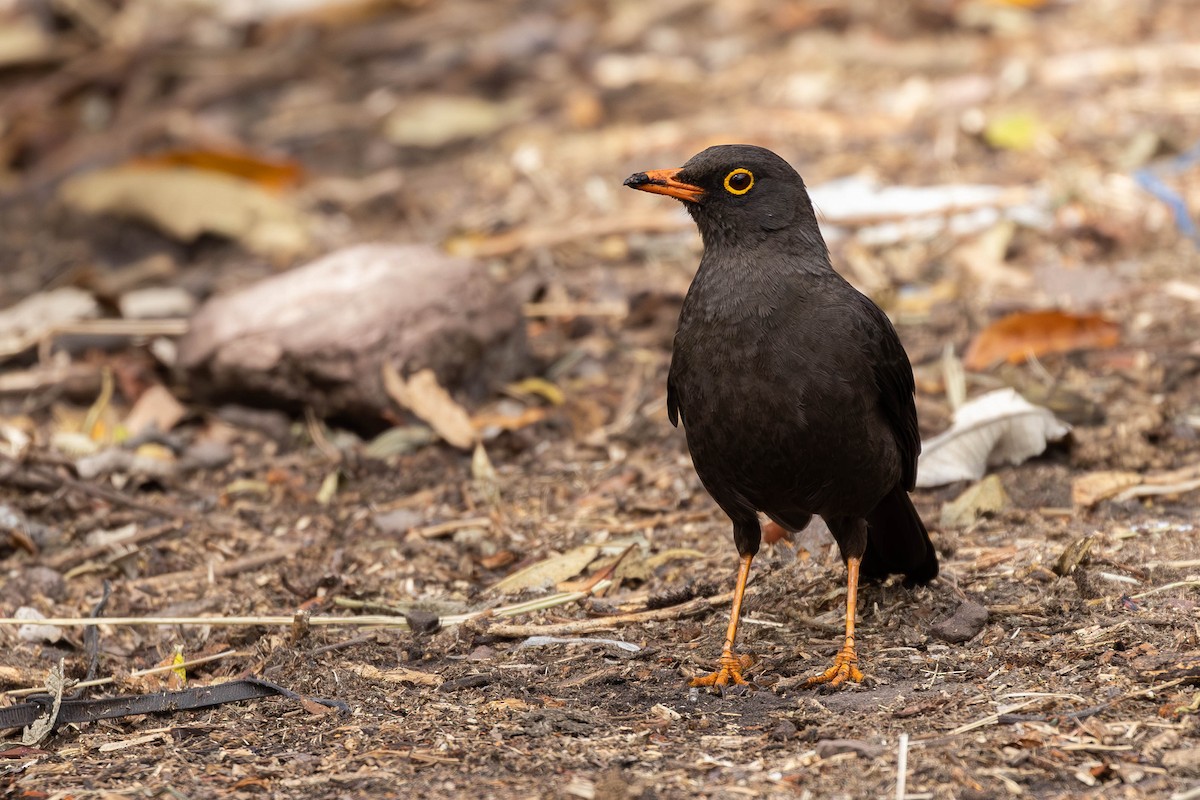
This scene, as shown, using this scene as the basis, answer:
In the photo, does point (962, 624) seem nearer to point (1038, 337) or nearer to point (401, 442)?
point (1038, 337)

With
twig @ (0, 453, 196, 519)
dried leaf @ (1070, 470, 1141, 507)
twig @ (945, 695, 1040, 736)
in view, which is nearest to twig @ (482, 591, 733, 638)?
twig @ (0, 453, 196, 519)

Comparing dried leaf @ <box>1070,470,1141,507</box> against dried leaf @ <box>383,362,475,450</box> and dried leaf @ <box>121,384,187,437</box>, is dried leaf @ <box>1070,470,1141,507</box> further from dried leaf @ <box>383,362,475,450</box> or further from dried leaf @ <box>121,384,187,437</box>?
dried leaf @ <box>121,384,187,437</box>

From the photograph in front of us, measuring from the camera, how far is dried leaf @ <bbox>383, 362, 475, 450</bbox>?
24.1 feet

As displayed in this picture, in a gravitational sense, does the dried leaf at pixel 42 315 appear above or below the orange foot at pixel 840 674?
above

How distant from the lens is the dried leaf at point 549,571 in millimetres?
6105

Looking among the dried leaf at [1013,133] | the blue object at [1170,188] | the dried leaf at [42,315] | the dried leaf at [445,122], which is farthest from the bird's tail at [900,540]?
the dried leaf at [445,122]

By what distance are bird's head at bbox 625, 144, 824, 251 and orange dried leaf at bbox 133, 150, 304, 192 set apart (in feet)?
18.5

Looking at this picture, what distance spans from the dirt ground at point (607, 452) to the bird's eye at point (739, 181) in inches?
63.9

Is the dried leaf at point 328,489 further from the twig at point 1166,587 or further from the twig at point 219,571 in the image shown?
the twig at point 1166,587

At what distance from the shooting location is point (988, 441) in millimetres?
6746

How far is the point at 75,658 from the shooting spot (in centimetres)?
557

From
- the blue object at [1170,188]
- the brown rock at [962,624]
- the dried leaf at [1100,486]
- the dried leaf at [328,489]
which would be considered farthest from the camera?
the blue object at [1170,188]

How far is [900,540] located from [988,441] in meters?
1.33

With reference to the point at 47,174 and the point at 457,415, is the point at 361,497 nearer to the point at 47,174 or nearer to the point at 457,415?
the point at 457,415
